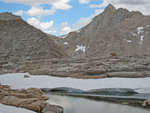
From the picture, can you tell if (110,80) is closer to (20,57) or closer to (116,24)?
(20,57)

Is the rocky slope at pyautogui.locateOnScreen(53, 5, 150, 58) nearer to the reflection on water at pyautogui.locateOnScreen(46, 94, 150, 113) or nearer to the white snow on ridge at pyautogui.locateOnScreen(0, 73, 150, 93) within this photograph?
the white snow on ridge at pyautogui.locateOnScreen(0, 73, 150, 93)

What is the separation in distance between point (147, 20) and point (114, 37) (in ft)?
83.8

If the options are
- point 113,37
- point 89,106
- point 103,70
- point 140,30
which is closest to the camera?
point 89,106

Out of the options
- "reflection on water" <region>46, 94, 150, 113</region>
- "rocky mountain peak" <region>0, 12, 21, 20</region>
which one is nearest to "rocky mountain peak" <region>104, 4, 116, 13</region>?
"rocky mountain peak" <region>0, 12, 21, 20</region>

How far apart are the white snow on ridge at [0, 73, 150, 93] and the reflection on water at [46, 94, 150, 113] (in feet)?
14.4

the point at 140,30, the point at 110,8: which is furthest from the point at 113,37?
the point at 110,8

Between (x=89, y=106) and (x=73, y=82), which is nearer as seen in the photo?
(x=89, y=106)

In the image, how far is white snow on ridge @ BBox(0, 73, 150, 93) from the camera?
22.8 m

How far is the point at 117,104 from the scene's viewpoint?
17.5 metres

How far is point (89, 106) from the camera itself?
16859 millimetres

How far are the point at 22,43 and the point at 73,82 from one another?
80.8 feet

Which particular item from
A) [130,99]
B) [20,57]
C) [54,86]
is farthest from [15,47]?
[130,99]

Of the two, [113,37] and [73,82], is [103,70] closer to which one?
[73,82]

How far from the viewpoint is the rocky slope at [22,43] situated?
143 ft
